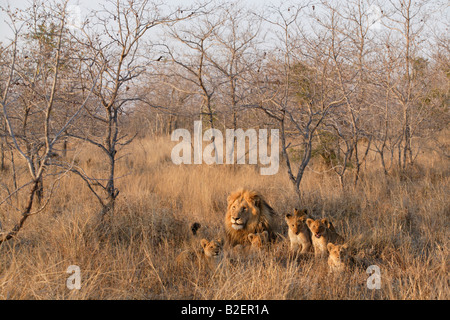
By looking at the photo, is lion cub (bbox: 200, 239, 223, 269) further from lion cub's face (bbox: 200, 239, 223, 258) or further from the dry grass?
the dry grass

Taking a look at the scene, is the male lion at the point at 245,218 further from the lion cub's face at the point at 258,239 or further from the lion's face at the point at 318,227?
the lion's face at the point at 318,227

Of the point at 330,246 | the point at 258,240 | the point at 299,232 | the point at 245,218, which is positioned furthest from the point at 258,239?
the point at 330,246

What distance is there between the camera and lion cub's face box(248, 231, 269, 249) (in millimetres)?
4285

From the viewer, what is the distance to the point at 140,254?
421 cm

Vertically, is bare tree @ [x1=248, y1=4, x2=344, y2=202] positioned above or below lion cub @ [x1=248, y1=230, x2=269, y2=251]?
above

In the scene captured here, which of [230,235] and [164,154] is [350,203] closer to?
[230,235]

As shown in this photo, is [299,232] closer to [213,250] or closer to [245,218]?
[245,218]

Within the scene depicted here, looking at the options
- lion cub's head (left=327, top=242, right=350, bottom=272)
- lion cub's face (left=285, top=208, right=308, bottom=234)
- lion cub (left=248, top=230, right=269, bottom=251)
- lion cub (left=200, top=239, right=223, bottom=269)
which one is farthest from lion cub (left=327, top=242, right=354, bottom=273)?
lion cub (left=200, top=239, right=223, bottom=269)

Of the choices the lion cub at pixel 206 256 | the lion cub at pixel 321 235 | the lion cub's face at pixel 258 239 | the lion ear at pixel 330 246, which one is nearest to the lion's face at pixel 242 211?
the lion cub's face at pixel 258 239

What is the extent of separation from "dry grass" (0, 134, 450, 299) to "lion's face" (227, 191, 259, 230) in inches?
17.9

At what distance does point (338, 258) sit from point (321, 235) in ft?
1.18

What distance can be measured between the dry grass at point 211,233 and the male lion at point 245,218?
0.32 metres

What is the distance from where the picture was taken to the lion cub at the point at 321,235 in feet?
12.9

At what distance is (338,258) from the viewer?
3.64m
